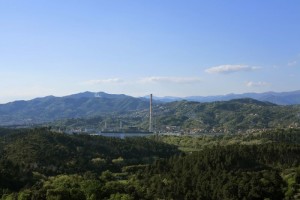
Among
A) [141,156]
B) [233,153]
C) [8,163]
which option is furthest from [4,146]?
[233,153]

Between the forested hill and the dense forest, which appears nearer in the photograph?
the dense forest

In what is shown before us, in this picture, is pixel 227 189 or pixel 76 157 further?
pixel 76 157

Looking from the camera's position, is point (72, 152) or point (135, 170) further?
point (72, 152)

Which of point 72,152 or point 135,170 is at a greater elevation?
point 72,152

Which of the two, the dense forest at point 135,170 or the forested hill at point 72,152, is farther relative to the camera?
the forested hill at point 72,152

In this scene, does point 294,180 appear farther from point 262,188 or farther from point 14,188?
point 14,188

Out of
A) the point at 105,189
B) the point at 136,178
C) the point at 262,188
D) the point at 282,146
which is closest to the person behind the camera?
the point at 105,189

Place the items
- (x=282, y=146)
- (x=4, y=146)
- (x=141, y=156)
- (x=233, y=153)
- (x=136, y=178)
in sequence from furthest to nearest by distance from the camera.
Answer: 1. (x=141, y=156)
2. (x=4, y=146)
3. (x=282, y=146)
4. (x=233, y=153)
5. (x=136, y=178)

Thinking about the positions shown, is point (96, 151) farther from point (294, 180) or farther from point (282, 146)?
point (294, 180)
